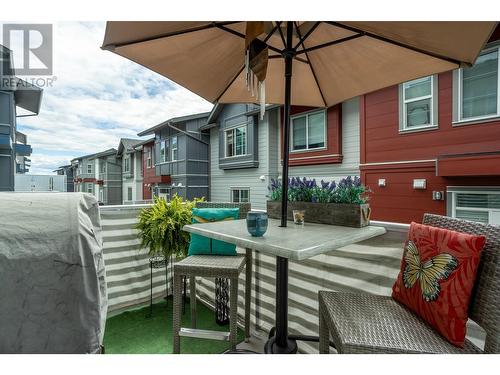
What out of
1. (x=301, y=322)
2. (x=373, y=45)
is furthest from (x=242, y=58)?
(x=301, y=322)

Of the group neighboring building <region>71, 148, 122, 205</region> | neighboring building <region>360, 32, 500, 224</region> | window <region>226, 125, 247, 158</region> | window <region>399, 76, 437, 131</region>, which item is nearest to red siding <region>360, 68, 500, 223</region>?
neighboring building <region>360, 32, 500, 224</region>

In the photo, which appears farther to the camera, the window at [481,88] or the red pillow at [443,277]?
the window at [481,88]

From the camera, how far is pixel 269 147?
316 inches

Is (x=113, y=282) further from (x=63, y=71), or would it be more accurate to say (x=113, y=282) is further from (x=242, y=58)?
(x=63, y=71)

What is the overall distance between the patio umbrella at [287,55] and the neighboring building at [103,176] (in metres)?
20.0

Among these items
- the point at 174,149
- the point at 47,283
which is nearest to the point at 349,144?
the point at 47,283

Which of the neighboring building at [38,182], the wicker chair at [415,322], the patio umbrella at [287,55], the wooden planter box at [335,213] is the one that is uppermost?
the patio umbrella at [287,55]

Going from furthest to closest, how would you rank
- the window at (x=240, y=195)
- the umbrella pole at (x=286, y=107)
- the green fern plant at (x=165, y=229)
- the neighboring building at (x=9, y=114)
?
the window at (x=240, y=195) < the neighboring building at (x=9, y=114) < the green fern plant at (x=165, y=229) < the umbrella pole at (x=286, y=107)

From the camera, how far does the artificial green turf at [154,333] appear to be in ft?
6.54

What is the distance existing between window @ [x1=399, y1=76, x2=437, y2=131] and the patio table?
4.62m

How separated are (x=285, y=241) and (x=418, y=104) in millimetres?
5370

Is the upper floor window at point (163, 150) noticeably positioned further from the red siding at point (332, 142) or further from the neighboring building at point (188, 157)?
the red siding at point (332, 142)

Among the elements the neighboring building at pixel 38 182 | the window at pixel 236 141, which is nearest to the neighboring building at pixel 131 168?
the neighboring building at pixel 38 182

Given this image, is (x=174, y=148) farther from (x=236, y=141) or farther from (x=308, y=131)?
(x=308, y=131)
